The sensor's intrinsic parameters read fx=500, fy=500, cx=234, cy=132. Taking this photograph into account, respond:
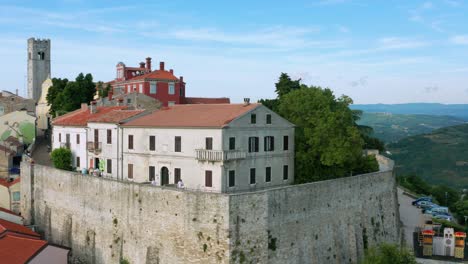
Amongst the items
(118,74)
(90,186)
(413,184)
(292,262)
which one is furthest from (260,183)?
(413,184)

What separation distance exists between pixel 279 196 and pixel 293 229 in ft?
8.67

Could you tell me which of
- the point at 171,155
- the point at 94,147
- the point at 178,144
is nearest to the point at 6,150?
the point at 94,147

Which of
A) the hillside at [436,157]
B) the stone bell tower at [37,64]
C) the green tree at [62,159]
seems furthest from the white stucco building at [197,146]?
the hillside at [436,157]

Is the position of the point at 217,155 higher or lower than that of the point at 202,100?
lower

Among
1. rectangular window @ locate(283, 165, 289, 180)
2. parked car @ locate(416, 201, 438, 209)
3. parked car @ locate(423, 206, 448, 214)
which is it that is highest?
rectangular window @ locate(283, 165, 289, 180)

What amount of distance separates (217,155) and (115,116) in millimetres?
12893

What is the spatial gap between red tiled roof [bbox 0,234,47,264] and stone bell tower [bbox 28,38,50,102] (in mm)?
66775

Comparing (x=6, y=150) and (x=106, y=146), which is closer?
(x=106, y=146)

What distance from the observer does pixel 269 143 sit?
37.7 m

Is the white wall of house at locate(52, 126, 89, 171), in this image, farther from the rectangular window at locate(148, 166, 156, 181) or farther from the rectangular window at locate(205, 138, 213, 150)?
the rectangular window at locate(205, 138, 213, 150)

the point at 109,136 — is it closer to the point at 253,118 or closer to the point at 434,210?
the point at 253,118

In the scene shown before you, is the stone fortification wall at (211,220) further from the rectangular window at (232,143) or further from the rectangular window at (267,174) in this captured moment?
the rectangular window at (232,143)

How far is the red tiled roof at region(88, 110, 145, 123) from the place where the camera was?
4088 centimetres

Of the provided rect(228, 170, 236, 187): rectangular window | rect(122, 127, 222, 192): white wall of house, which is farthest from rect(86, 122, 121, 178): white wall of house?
rect(228, 170, 236, 187): rectangular window
